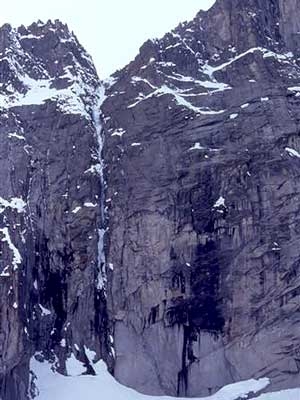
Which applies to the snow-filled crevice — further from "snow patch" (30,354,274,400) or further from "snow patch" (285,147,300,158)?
"snow patch" (285,147,300,158)

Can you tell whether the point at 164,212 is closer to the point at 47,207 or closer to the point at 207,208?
the point at 207,208

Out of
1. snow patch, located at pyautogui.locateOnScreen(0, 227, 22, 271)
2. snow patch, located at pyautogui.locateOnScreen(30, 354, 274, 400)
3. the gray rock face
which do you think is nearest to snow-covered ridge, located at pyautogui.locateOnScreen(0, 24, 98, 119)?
the gray rock face

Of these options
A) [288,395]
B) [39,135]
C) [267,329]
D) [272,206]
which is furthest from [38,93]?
[288,395]

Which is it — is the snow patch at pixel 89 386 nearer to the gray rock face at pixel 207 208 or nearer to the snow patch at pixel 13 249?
the gray rock face at pixel 207 208

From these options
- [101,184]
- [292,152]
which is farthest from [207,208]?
[101,184]

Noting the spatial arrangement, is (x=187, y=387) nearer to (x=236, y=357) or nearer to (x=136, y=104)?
(x=236, y=357)

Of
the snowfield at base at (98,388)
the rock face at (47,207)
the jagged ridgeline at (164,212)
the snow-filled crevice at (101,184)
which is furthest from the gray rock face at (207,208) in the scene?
the rock face at (47,207)
